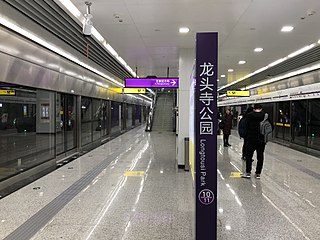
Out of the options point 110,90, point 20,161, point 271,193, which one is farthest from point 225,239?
point 110,90

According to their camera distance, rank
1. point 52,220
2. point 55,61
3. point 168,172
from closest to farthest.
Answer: point 52,220 < point 168,172 < point 55,61

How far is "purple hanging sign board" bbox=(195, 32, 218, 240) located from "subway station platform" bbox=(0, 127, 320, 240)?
82 centimetres

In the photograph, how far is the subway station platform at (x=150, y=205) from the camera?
3373 millimetres

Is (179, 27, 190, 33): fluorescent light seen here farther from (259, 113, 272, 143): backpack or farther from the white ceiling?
(259, 113, 272, 143): backpack

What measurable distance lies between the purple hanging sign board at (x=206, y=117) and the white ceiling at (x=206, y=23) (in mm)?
2190

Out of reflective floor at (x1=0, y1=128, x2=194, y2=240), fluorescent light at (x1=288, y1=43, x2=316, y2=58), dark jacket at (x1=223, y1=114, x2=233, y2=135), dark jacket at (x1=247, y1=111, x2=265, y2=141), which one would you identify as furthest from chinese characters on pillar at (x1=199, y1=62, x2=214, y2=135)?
dark jacket at (x1=223, y1=114, x2=233, y2=135)

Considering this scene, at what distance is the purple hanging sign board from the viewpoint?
2354 millimetres

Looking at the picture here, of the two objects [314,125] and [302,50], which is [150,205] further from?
[314,125]

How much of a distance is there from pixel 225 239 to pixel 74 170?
4.52 meters

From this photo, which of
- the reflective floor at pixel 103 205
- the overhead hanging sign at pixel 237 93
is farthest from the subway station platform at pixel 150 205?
the overhead hanging sign at pixel 237 93

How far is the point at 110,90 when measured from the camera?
13.5 metres

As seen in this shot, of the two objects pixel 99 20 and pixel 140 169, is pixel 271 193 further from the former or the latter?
pixel 99 20

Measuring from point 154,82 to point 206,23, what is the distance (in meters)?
4.27

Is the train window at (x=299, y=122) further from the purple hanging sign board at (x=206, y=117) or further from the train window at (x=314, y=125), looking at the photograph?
the purple hanging sign board at (x=206, y=117)
